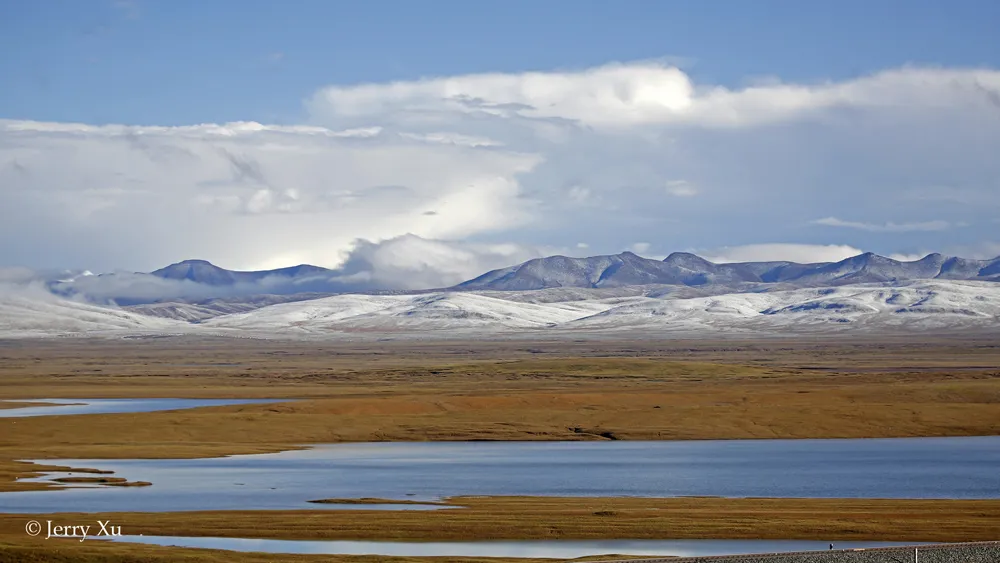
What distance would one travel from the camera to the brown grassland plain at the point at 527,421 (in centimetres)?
3981

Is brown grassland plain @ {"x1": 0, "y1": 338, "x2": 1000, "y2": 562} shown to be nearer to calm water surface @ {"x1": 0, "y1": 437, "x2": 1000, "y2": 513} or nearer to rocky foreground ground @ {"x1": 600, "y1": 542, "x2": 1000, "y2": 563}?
calm water surface @ {"x1": 0, "y1": 437, "x2": 1000, "y2": 513}

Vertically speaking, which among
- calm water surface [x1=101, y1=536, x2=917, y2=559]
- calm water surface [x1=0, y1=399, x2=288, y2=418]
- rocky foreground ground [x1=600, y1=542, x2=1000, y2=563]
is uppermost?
calm water surface [x1=0, y1=399, x2=288, y2=418]

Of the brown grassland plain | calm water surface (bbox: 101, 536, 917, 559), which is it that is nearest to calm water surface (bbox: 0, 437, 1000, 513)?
the brown grassland plain

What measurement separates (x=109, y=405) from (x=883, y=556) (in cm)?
7652

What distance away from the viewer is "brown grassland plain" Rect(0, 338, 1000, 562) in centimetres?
3981

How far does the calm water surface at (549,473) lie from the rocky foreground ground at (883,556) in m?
14.2

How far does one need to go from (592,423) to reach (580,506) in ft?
107

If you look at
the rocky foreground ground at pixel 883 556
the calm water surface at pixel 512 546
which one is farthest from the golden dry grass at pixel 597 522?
the rocky foreground ground at pixel 883 556

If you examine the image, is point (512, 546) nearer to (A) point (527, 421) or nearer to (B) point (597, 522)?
(B) point (597, 522)

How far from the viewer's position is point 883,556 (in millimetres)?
33094

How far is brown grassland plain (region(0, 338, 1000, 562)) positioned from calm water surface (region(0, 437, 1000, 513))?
2.97 metres

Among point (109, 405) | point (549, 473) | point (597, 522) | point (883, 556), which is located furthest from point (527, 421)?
point (883, 556)

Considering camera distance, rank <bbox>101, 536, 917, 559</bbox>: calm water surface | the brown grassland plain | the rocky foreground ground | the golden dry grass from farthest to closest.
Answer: the brown grassland plain < the golden dry grass < <bbox>101, 536, 917, 559</bbox>: calm water surface < the rocky foreground ground

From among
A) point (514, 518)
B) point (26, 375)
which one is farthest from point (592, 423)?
point (26, 375)
